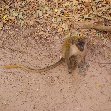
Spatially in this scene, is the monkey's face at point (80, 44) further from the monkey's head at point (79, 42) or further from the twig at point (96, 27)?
the twig at point (96, 27)

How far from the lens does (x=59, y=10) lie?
6.91 metres

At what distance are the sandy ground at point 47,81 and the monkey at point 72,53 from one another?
0.25 ft

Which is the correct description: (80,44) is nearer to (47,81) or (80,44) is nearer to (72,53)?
(72,53)

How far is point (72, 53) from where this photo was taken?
231 inches

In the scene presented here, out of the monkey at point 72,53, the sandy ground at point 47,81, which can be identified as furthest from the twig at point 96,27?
the monkey at point 72,53

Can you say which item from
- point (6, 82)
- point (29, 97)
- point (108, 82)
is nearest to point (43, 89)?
point (29, 97)

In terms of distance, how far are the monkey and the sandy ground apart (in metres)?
0.08

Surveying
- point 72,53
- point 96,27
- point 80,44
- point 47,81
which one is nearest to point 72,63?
point 72,53

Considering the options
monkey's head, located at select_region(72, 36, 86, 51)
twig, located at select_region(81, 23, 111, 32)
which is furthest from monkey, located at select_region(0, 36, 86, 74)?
twig, located at select_region(81, 23, 111, 32)

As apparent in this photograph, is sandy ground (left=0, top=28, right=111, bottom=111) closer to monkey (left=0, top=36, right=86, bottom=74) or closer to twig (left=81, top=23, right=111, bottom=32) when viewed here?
monkey (left=0, top=36, right=86, bottom=74)

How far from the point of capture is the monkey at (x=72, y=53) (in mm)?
5832

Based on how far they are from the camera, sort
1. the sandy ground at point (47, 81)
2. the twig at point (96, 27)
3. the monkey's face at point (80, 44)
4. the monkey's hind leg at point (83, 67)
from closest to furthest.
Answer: the sandy ground at point (47, 81) < the monkey's face at point (80, 44) < the monkey's hind leg at point (83, 67) < the twig at point (96, 27)

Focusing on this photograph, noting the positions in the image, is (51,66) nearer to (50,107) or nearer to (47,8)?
(50,107)

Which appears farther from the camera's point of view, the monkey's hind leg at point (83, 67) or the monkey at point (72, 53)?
the monkey's hind leg at point (83, 67)
